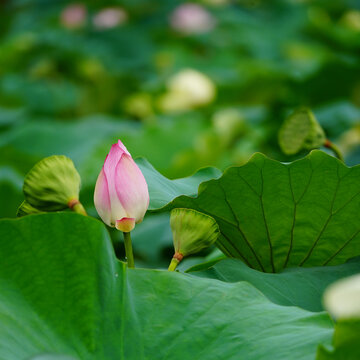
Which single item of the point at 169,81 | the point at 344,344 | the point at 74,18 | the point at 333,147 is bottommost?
the point at 344,344

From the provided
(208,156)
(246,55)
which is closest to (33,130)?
(208,156)

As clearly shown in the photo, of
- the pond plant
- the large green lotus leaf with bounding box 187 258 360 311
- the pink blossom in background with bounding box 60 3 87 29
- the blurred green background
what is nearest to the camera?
the pond plant

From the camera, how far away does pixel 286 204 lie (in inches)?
28.3

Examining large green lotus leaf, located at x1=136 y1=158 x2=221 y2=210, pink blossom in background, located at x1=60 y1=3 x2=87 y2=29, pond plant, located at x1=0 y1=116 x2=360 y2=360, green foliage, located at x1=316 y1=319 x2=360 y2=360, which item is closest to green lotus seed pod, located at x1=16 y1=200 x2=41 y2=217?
pond plant, located at x1=0 y1=116 x2=360 y2=360

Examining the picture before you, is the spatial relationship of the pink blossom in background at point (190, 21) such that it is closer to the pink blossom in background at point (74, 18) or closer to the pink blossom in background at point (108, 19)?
the pink blossom in background at point (108, 19)

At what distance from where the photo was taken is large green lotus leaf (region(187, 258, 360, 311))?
0.69 metres

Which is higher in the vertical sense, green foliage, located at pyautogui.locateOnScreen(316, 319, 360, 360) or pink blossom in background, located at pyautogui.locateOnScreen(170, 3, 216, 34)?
pink blossom in background, located at pyautogui.locateOnScreen(170, 3, 216, 34)

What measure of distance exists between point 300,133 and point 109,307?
0.39 m

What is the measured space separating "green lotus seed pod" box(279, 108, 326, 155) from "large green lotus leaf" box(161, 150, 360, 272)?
182mm

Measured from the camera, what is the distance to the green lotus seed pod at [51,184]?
0.68 meters

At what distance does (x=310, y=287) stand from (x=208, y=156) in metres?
1.18

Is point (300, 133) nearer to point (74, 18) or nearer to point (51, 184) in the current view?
point (51, 184)

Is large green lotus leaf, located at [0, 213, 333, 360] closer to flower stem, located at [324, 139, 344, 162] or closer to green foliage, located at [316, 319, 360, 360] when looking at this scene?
green foliage, located at [316, 319, 360, 360]

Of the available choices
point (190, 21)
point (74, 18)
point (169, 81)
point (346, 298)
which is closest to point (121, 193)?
point (346, 298)
